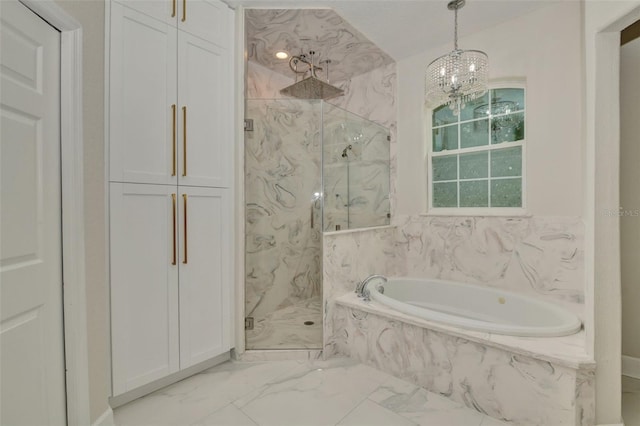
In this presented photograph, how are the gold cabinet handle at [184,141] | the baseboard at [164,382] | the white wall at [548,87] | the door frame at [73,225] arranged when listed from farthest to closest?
the white wall at [548,87] → the gold cabinet handle at [184,141] → the baseboard at [164,382] → the door frame at [73,225]

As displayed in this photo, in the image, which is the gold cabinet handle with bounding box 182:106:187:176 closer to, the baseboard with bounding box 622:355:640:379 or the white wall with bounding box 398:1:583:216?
the white wall with bounding box 398:1:583:216

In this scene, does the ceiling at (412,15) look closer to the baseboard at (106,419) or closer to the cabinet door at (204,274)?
the cabinet door at (204,274)

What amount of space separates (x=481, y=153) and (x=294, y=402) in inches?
101

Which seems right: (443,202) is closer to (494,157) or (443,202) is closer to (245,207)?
(494,157)

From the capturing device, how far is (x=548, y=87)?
2.32 meters

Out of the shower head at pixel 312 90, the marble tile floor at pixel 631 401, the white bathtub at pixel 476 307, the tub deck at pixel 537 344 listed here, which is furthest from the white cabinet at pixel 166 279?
the marble tile floor at pixel 631 401

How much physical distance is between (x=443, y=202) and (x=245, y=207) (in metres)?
1.94

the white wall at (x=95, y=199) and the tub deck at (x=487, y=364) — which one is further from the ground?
the white wall at (x=95, y=199)

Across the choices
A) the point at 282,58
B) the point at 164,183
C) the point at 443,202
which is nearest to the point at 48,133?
the point at 164,183

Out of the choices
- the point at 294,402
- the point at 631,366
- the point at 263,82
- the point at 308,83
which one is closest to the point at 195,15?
the point at 263,82

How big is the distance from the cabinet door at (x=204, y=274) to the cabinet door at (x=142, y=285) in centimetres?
6

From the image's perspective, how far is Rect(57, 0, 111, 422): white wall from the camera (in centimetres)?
139

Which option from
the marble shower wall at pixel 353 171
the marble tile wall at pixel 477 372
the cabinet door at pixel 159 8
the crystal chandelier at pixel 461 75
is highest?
the cabinet door at pixel 159 8

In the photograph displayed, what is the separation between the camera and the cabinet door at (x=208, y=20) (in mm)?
1880
